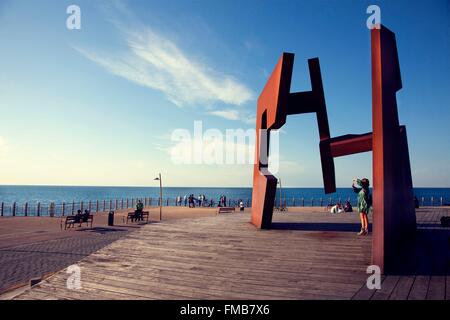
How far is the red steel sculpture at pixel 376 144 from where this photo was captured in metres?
4.91

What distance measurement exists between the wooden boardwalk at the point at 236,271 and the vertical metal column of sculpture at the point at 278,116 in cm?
152

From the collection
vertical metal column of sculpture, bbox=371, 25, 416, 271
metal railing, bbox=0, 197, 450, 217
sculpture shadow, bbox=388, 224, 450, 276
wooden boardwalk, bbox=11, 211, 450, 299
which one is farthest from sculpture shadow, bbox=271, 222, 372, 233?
metal railing, bbox=0, 197, 450, 217

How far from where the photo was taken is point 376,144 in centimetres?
501

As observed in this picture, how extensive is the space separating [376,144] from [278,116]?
11.7 ft

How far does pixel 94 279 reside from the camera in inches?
196

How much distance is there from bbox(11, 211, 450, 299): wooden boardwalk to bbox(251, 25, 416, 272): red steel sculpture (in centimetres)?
85

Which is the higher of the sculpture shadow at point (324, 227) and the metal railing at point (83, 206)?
the sculpture shadow at point (324, 227)

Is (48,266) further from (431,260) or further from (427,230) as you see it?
(427,230)

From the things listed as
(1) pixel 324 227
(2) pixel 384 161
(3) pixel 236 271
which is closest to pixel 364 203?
(1) pixel 324 227

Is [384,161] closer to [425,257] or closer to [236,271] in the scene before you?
[425,257]

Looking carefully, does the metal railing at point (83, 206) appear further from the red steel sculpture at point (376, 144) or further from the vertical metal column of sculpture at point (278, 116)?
the red steel sculpture at point (376, 144)

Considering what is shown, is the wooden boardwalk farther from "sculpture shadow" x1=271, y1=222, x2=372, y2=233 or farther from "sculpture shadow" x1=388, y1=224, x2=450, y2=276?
"sculpture shadow" x1=271, y1=222, x2=372, y2=233

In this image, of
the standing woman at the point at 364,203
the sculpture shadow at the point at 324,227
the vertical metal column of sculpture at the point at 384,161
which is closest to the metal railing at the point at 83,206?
the sculpture shadow at the point at 324,227
